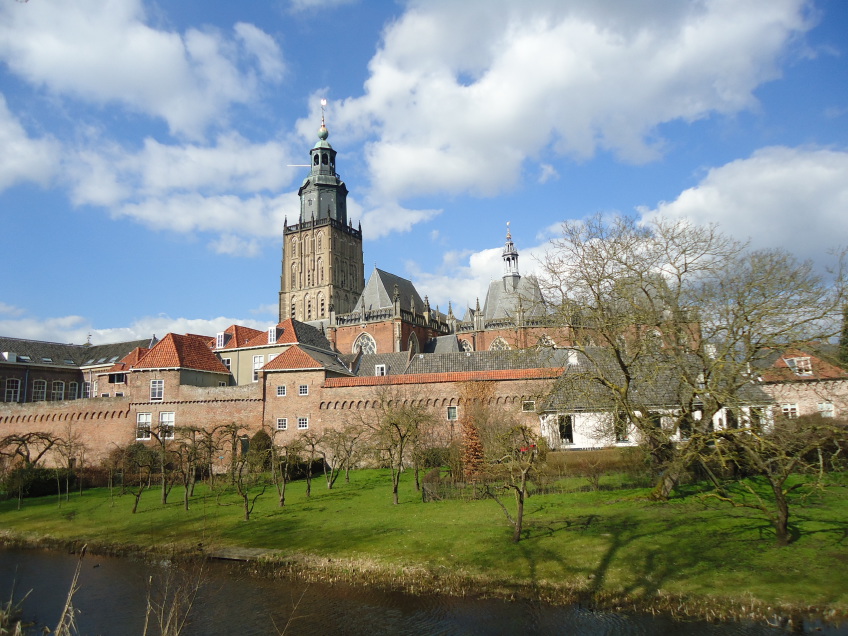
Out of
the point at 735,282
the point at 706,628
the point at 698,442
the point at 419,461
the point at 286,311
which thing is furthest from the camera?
the point at 286,311

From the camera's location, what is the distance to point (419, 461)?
2870 cm

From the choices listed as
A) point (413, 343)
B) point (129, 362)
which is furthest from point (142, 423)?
point (413, 343)

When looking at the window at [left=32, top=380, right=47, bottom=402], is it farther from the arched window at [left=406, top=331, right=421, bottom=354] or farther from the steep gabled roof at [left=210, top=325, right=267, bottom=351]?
the arched window at [left=406, top=331, right=421, bottom=354]

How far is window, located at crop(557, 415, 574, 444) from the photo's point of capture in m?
29.8

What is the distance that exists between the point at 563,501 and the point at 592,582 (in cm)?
664

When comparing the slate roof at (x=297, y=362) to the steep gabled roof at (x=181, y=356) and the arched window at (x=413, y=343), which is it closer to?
the steep gabled roof at (x=181, y=356)

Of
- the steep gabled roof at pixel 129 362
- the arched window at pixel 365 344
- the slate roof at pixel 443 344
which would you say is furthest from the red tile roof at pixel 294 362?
the arched window at pixel 365 344

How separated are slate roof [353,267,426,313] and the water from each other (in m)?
43.8

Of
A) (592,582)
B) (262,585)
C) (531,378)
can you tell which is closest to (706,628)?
(592,582)

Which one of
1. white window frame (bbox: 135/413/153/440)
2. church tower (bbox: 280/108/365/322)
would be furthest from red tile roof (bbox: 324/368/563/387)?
church tower (bbox: 280/108/365/322)

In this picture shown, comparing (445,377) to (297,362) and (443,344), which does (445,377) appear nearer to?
(297,362)

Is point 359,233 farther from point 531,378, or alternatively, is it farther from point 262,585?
point 262,585

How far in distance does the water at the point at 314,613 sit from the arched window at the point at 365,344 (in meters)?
40.4

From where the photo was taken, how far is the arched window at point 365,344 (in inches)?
2232
